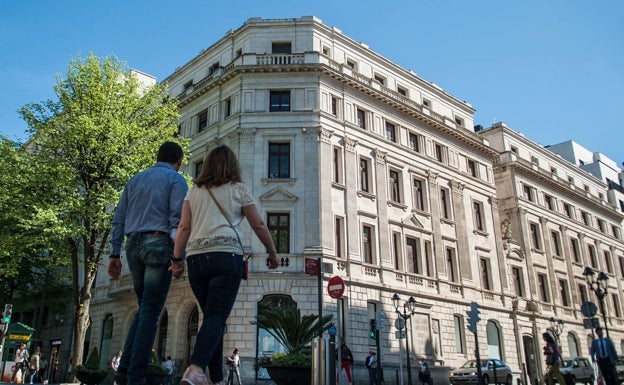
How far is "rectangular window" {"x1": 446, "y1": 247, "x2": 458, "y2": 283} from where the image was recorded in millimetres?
32594

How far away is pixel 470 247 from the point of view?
112 feet

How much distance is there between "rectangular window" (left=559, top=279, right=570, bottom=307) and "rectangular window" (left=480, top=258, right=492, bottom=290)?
10658 mm

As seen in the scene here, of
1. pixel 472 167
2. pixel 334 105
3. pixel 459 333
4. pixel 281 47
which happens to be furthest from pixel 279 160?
pixel 472 167

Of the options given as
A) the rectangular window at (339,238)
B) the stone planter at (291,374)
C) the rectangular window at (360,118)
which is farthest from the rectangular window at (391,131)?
the stone planter at (291,374)

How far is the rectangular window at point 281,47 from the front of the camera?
3125 cm

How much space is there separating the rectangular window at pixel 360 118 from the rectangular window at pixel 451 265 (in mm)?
9972

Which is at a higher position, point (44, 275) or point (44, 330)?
point (44, 275)

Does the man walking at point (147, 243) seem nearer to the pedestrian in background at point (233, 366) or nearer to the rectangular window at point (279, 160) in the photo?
the pedestrian in background at point (233, 366)

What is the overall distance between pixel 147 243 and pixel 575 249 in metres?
49.2

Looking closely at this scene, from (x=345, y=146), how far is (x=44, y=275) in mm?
24227

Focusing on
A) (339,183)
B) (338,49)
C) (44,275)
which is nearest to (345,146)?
(339,183)

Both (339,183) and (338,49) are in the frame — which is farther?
(338,49)

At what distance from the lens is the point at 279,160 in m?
28.2

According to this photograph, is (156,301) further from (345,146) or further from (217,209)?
(345,146)
